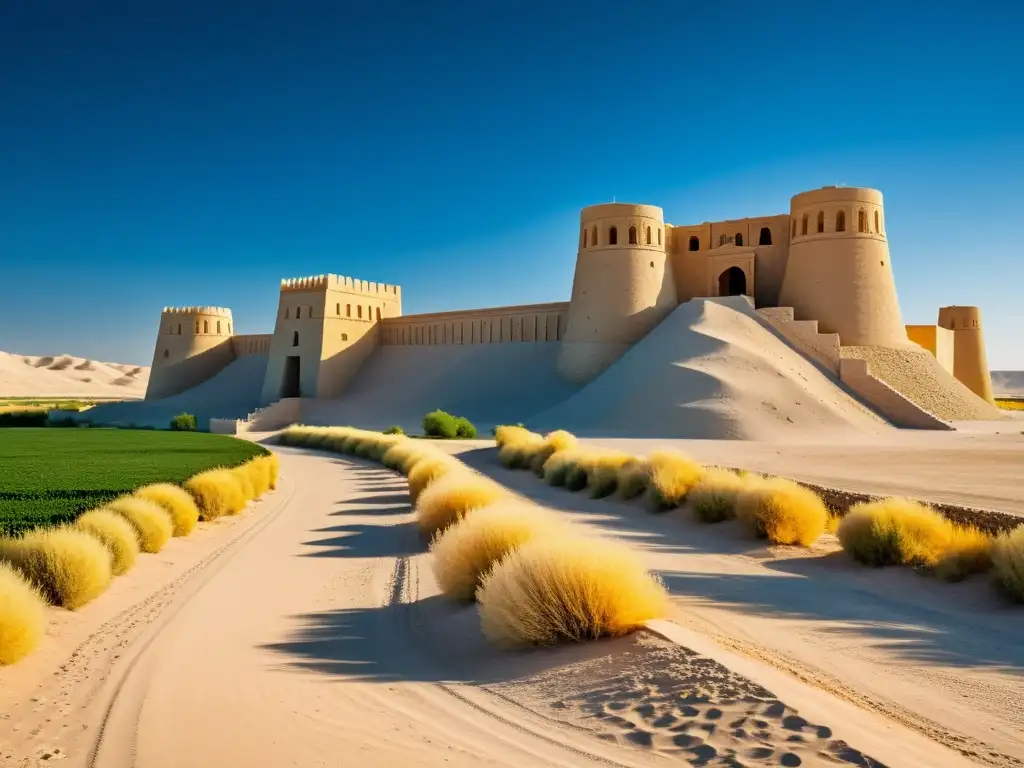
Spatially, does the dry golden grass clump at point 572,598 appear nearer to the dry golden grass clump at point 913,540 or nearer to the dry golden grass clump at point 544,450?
the dry golden grass clump at point 913,540

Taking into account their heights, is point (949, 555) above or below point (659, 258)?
below

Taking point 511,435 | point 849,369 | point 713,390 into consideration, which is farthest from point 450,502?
point 849,369

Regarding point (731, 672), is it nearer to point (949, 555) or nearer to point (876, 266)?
point (949, 555)

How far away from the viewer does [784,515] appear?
33.7ft

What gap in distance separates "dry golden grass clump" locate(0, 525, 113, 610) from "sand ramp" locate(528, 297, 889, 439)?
2073 cm

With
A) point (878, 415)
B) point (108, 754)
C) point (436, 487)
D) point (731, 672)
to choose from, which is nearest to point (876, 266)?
point (878, 415)

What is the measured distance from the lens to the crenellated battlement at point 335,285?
44938 mm

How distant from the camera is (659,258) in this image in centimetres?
3606

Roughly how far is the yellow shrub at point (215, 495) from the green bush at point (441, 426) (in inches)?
705

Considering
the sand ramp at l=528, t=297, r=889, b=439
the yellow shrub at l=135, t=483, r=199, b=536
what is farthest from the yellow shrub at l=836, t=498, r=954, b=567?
the sand ramp at l=528, t=297, r=889, b=439

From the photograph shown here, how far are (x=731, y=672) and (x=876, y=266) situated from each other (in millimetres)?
33295

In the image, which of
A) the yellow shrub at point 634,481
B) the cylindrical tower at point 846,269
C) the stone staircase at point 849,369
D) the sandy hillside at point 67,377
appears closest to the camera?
the yellow shrub at point 634,481

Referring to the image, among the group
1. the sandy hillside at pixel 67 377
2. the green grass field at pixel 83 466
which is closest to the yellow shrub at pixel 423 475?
the green grass field at pixel 83 466

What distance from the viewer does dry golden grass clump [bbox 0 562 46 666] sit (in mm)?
5609
